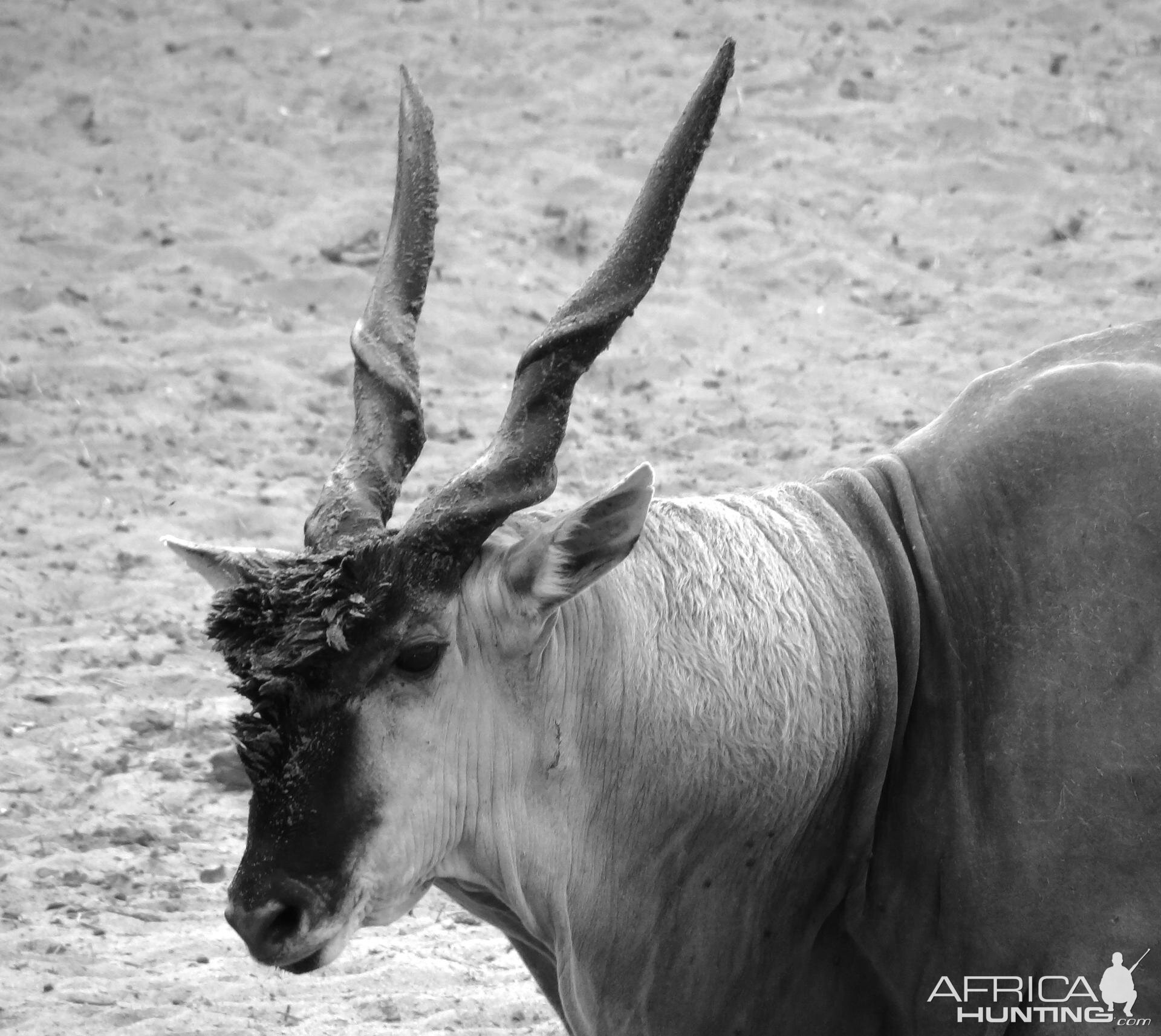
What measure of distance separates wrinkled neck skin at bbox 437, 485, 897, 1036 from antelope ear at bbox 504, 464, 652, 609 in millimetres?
156

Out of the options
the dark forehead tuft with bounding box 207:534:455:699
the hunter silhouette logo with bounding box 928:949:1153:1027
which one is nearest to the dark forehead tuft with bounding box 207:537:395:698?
the dark forehead tuft with bounding box 207:534:455:699

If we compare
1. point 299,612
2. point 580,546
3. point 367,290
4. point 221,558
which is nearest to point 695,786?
point 580,546

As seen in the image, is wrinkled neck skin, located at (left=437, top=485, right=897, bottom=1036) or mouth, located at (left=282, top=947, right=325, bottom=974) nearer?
mouth, located at (left=282, top=947, right=325, bottom=974)

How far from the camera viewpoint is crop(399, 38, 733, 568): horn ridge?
3.31 meters

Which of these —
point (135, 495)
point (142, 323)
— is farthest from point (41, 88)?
point (135, 495)

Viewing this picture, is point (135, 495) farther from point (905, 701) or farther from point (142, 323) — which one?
point (905, 701)

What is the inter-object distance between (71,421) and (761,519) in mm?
4644

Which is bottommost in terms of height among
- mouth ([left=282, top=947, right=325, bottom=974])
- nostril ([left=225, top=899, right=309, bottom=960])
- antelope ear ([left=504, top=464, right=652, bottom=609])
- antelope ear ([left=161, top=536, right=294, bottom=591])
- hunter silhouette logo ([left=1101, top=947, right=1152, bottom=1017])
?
mouth ([left=282, top=947, right=325, bottom=974])

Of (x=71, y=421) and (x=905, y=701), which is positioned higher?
(x=905, y=701)

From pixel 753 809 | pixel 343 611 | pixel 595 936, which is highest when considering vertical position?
pixel 343 611

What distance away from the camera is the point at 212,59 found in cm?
1055

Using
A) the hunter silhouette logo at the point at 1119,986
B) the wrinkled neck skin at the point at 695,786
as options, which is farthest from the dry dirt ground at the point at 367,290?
the hunter silhouette logo at the point at 1119,986

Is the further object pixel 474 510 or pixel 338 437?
pixel 338 437

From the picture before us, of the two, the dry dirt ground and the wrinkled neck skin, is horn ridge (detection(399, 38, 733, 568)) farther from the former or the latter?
the dry dirt ground
